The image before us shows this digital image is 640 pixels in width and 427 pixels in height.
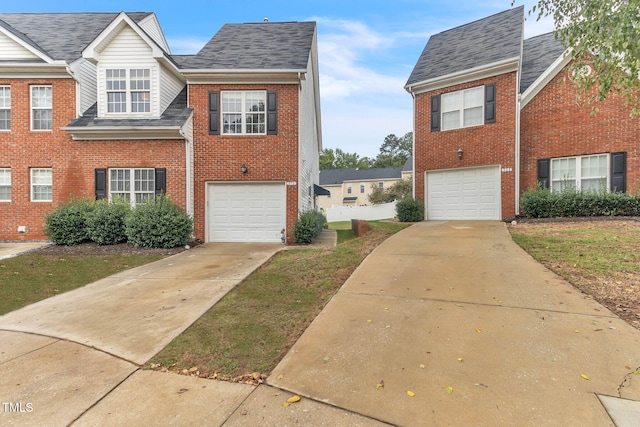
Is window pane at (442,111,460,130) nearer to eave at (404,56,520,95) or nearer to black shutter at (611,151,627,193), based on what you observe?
eave at (404,56,520,95)

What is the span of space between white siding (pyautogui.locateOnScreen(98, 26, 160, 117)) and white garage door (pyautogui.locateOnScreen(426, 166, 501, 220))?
1092 cm

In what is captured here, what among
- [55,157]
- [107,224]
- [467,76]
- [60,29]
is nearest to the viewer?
[107,224]

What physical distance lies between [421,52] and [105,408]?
57.2ft

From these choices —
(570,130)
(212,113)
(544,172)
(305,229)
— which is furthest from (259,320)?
(570,130)

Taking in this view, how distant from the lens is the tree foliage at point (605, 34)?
14.2ft

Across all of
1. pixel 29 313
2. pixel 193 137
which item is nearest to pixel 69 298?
pixel 29 313

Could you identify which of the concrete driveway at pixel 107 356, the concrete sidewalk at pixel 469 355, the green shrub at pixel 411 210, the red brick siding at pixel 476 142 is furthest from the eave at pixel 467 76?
the concrete driveway at pixel 107 356

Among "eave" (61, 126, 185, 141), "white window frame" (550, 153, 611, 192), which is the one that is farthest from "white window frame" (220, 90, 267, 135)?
"white window frame" (550, 153, 611, 192)

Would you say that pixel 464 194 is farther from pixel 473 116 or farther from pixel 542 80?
pixel 542 80

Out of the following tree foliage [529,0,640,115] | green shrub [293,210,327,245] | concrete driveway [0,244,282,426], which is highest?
tree foliage [529,0,640,115]

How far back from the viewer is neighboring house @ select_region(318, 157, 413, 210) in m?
45.7

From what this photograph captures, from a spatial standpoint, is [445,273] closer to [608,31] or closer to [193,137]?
[608,31]

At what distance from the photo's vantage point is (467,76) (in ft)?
42.2

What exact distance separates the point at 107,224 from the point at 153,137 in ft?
10.5
